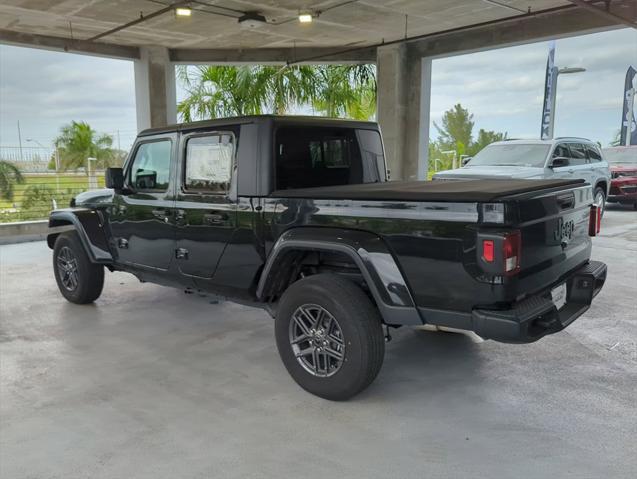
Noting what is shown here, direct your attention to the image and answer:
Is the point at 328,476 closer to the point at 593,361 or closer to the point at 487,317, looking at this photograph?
the point at 487,317

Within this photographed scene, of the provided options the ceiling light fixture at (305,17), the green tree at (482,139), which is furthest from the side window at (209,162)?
the green tree at (482,139)

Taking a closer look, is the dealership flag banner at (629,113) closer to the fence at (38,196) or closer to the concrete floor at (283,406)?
the fence at (38,196)

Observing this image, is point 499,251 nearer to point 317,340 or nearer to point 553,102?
point 317,340

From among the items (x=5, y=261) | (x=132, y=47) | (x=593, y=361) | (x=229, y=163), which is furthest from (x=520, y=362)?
(x=132, y=47)

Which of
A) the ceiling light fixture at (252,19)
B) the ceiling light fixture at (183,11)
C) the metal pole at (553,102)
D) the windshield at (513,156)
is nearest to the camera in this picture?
the ceiling light fixture at (183,11)

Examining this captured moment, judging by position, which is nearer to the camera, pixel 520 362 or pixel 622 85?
pixel 520 362

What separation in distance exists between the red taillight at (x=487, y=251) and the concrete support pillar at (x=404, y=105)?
8753 mm

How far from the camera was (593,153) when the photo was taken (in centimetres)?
1068

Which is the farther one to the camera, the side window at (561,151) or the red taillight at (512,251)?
the side window at (561,151)

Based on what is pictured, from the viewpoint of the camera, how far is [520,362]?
12.1 ft

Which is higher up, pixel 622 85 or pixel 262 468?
pixel 622 85

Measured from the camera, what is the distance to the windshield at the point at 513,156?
9.23 metres

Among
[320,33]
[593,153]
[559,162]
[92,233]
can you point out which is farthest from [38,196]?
[593,153]

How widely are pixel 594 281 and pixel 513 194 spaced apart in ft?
3.46
